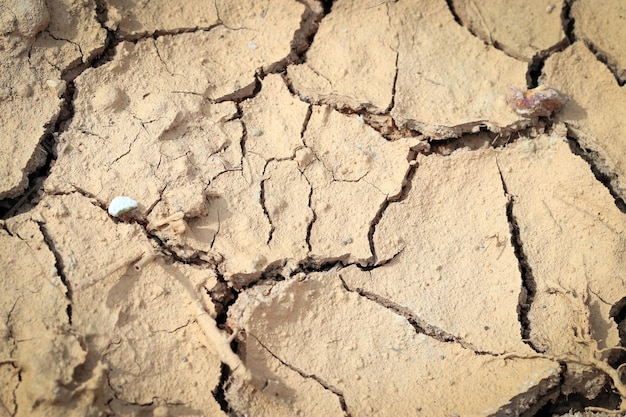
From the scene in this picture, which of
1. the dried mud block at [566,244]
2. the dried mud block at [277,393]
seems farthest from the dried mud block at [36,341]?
the dried mud block at [566,244]

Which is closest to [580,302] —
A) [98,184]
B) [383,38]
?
[383,38]

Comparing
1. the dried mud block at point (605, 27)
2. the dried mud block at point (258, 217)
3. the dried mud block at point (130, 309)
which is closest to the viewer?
the dried mud block at point (130, 309)

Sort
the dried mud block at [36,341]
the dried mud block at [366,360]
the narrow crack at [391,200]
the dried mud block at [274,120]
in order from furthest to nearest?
the dried mud block at [274,120], the narrow crack at [391,200], the dried mud block at [366,360], the dried mud block at [36,341]

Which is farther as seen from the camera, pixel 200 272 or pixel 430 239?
pixel 430 239

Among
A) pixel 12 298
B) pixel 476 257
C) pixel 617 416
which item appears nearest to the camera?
pixel 12 298

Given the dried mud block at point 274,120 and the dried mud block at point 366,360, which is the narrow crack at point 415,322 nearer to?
the dried mud block at point 366,360

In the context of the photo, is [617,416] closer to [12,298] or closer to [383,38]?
[383,38]
